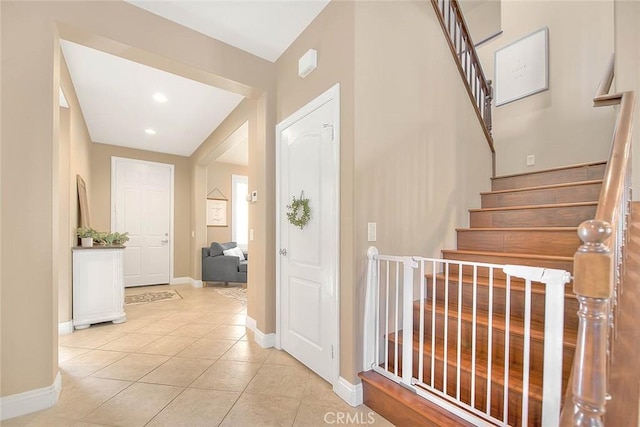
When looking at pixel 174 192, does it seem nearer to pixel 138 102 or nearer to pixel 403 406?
pixel 138 102

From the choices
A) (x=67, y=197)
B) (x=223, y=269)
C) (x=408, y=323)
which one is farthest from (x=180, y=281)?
(x=408, y=323)

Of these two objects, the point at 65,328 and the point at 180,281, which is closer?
the point at 65,328

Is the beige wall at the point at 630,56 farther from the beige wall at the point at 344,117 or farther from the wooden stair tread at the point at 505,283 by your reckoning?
the beige wall at the point at 344,117

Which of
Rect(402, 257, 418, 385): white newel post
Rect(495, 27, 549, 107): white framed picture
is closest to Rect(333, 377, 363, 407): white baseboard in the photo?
Rect(402, 257, 418, 385): white newel post

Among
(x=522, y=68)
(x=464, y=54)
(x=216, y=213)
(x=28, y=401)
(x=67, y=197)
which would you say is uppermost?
(x=522, y=68)

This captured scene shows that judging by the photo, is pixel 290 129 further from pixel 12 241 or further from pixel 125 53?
pixel 12 241

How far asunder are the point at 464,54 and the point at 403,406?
3.42 m

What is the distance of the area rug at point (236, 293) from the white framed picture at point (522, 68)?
16.4 ft

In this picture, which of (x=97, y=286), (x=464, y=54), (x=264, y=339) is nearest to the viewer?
(x=264, y=339)

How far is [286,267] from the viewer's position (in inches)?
110

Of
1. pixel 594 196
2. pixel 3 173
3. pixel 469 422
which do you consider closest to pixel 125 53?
pixel 3 173

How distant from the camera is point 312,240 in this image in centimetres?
242

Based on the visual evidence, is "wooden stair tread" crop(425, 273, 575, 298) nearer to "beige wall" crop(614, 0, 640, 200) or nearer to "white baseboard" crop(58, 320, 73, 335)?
"beige wall" crop(614, 0, 640, 200)

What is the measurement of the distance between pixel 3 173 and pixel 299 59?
223 cm
